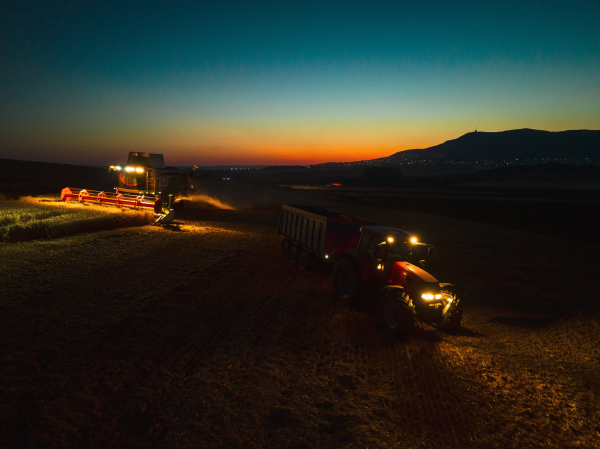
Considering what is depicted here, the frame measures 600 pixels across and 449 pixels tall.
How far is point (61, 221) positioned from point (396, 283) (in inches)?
612

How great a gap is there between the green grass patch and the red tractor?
503 inches

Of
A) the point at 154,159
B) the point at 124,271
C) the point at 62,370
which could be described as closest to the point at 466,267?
the point at 124,271

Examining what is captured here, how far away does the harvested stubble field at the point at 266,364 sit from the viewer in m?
4.29

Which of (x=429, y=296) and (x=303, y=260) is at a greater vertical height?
(x=429, y=296)

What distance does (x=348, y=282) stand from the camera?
28.0 feet

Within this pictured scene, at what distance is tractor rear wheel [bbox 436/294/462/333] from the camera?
6.88 meters

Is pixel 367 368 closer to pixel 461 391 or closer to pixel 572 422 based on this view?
pixel 461 391

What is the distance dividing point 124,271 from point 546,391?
1052cm

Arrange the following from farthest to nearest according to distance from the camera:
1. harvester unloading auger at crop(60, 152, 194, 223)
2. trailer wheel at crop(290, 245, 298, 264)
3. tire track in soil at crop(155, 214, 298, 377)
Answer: harvester unloading auger at crop(60, 152, 194, 223)
trailer wheel at crop(290, 245, 298, 264)
tire track in soil at crop(155, 214, 298, 377)

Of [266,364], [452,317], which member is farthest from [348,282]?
[266,364]

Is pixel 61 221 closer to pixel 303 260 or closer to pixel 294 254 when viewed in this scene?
pixel 294 254

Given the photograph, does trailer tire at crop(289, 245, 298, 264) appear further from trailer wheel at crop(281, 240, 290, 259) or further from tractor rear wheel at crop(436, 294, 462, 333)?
tractor rear wheel at crop(436, 294, 462, 333)

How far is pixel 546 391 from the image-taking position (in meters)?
5.30

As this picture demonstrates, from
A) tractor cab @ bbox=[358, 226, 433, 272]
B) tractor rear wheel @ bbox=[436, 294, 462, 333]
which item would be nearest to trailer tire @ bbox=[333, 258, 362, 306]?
tractor cab @ bbox=[358, 226, 433, 272]
